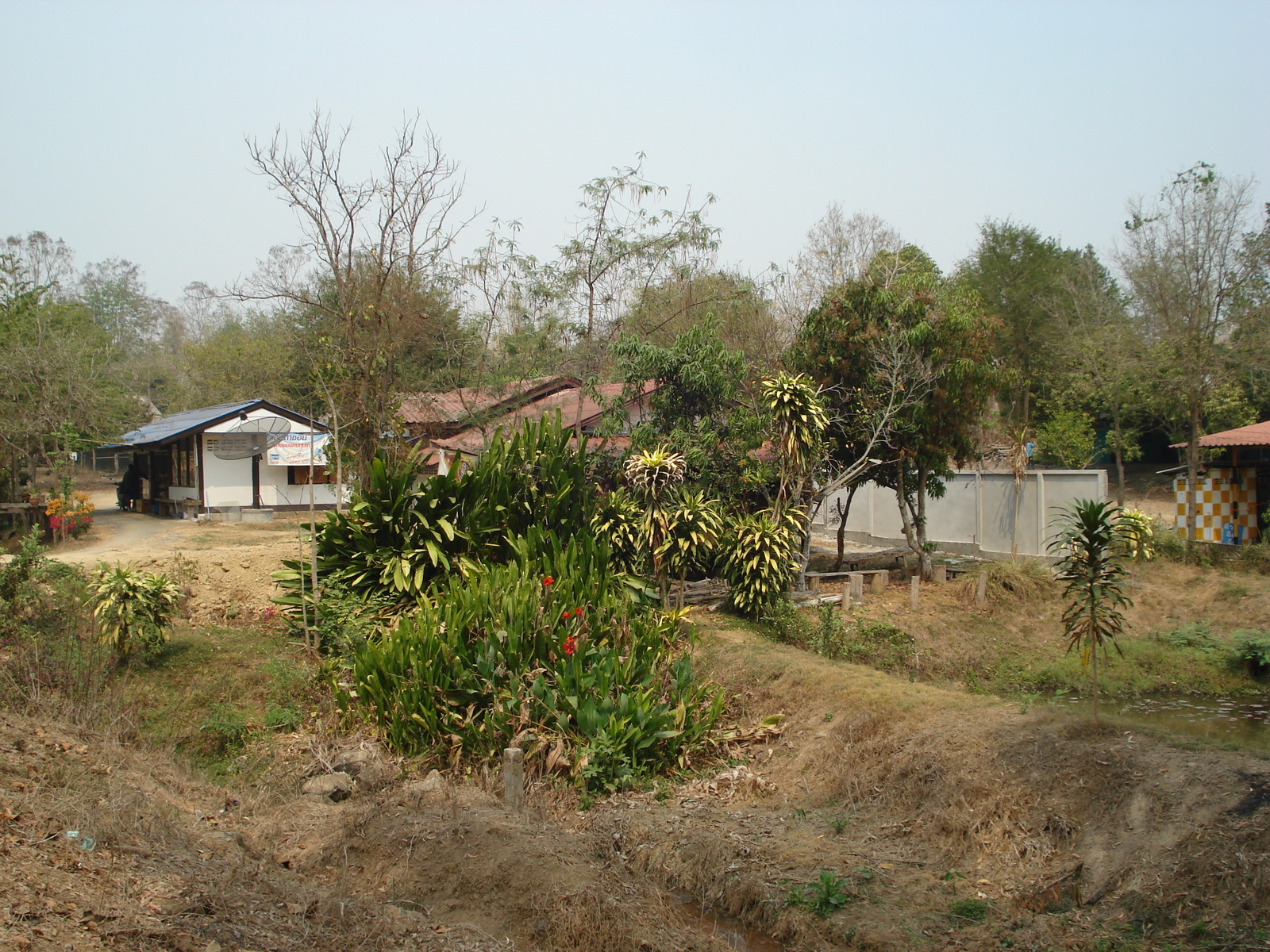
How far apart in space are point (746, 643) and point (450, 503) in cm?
394

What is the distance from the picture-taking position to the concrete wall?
14.7m

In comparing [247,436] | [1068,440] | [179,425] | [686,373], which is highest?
[179,425]

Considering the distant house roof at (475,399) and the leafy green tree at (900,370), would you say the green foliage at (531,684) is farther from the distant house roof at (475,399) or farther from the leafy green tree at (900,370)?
the distant house roof at (475,399)

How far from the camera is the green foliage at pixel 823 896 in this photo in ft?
17.7

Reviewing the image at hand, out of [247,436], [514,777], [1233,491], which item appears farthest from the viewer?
[247,436]

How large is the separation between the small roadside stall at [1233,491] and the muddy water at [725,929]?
14.0 meters

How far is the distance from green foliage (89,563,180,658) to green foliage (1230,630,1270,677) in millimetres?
11970

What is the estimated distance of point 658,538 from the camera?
11023 millimetres

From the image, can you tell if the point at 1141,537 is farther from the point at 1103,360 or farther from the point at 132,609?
the point at 1103,360

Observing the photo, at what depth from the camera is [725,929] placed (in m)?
5.63

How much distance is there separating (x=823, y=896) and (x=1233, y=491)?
15108mm


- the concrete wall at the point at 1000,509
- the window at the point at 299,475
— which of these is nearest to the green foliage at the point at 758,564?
the concrete wall at the point at 1000,509

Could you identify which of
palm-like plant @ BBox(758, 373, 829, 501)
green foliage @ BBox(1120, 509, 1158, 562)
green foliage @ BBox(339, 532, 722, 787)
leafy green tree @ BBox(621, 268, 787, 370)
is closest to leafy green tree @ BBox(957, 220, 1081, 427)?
leafy green tree @ BBox(621, 268, 787, 370)

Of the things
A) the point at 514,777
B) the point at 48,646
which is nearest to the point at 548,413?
the point at 48,646
